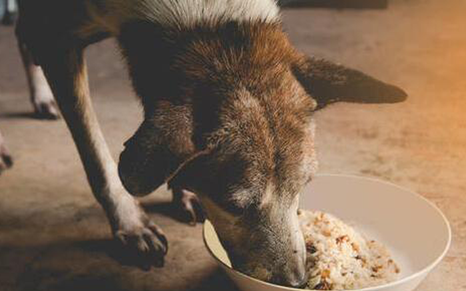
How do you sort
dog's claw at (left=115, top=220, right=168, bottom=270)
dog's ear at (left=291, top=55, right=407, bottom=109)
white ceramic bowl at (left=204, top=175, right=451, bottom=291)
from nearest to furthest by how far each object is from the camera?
dog's ear at (left=291, top=55, right=407, bottom=109)
white ceramic bowl at (left=204, top=175, right=451, bottom=291)
dog's claw at (left=115, top=220, right=168, bottom=270)

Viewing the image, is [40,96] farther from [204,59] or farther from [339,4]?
[339,4]

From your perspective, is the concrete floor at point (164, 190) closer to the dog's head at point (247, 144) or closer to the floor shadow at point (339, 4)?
the dog's head at point (247, 144)

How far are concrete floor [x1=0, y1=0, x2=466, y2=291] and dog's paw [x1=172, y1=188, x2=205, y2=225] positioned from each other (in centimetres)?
5

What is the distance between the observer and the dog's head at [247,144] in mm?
1722

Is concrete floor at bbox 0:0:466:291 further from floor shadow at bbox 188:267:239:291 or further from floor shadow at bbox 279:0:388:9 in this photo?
floor shadow at bbox 279:0:388:9

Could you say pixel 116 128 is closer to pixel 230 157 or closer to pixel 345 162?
pixel 345 162

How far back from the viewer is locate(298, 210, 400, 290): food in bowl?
1923mm

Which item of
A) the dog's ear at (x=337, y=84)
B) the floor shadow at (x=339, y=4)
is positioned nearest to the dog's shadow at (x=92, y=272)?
the dog's ear at (x=337, y=84)

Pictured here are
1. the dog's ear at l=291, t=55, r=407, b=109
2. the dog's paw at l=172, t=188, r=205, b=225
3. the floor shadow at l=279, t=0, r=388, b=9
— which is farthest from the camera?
the floor shadow at l=279, t=0, r=388, b=9

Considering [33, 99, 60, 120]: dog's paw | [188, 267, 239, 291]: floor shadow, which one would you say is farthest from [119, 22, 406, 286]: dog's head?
[33, 99, 60, 120]: dog's paw

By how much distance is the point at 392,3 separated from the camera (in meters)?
6.14

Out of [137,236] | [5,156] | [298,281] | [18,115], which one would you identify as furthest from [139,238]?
[18,115]

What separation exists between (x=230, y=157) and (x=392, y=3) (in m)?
4.85

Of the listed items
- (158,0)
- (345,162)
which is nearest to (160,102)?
(158,0)
